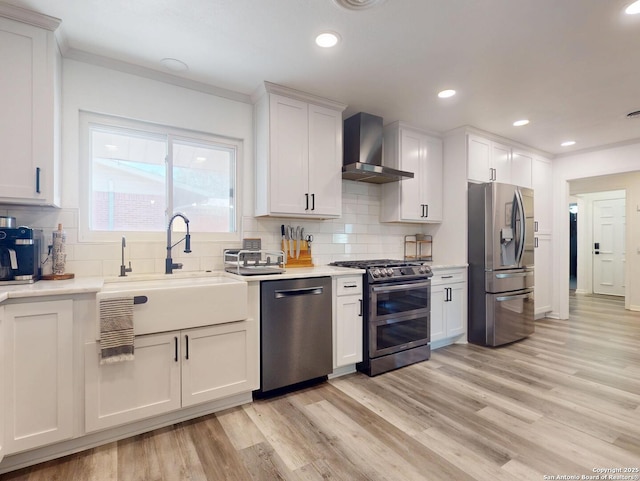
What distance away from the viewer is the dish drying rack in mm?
2574

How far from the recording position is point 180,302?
2.03m

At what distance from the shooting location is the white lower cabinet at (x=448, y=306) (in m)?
3.53

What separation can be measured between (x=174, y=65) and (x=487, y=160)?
3.54 m

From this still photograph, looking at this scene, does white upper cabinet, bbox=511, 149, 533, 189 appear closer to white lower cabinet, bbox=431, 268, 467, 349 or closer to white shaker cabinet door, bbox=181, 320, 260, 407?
white lower cabinet, bbox=431, 268, 467, 349

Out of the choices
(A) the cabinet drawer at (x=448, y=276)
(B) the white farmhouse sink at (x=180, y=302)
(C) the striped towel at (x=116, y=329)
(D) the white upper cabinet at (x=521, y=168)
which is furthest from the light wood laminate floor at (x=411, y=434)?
(D) the white upper cabinet at (x=521, y=168)

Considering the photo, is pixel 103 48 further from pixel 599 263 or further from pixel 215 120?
pixel 599 263

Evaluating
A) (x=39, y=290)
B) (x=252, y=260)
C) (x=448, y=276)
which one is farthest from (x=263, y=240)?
(x=448, y=276)

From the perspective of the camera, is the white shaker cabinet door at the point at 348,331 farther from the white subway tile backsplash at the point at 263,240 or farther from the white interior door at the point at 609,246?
the white interior door at the point at 609,246

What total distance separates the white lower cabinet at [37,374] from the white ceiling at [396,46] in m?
1.75

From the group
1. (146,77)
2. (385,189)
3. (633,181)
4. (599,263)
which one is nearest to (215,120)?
(146,77)

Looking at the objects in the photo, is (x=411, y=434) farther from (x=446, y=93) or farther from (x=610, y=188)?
(x=610, y=188)

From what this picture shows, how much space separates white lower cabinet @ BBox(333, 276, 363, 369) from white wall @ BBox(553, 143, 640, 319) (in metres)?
3.82

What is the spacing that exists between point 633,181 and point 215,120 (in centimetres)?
683

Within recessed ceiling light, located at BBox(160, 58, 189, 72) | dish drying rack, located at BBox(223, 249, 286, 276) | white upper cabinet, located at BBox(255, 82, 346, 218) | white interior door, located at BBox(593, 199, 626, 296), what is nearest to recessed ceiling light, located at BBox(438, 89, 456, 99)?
white upper cabinet, located at BBox(255, 82, 346, 218)
